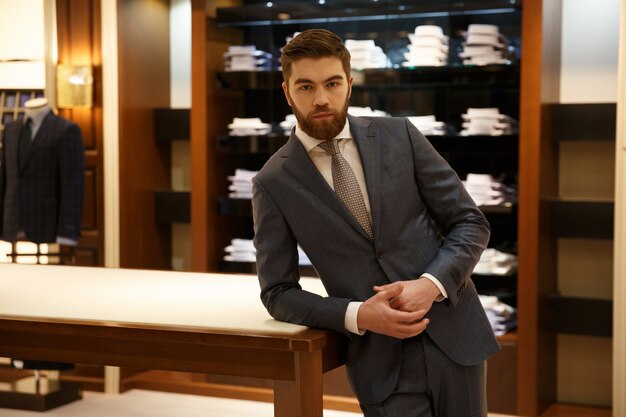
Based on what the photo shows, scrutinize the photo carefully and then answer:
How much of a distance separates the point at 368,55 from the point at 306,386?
11.6 feet

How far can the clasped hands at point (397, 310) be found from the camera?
221cm

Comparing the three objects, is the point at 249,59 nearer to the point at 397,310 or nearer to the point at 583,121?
the point at 583,121

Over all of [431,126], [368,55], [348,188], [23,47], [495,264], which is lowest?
[495,264]

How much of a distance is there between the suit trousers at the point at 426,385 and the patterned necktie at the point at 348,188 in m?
0.31

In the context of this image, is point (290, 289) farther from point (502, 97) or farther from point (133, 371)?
point (133, 371)

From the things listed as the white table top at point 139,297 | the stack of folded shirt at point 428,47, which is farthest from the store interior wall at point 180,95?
the white table top at point 139,297

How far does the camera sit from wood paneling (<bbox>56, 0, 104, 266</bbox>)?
5930 mm

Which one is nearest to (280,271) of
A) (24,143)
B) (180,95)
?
(24,143)

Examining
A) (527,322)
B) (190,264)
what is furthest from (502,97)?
(190,264)

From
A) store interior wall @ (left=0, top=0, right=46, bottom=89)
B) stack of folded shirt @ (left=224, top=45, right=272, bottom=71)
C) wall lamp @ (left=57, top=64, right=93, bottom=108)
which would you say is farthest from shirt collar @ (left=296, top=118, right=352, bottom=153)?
store interior wall @ (left=0, top=0, right=46, bottom=89)

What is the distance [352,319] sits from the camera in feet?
7.47

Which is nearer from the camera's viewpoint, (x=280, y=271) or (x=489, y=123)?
(x=280, y=271)

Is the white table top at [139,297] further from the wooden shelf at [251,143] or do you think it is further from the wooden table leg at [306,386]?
the wooden shelf at [251,143]

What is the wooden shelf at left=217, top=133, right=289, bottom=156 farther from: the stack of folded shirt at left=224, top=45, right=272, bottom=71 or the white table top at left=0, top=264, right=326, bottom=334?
the white table top at left=0, top=264, right=326, bottom=334
